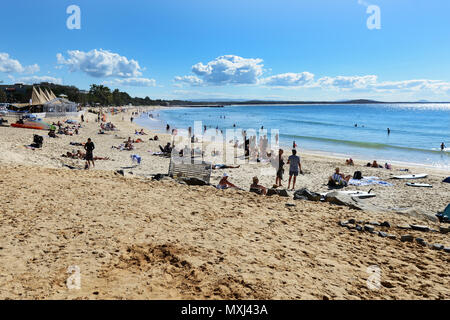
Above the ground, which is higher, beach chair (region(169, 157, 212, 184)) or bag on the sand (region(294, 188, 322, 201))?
beach chair (region(169, 157, 212, 184))

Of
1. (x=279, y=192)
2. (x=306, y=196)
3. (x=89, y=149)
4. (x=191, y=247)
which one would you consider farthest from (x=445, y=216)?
(x=89, y=149)

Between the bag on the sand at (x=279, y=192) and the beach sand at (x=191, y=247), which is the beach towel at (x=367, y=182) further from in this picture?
the beach sand at (x=191, y=247)

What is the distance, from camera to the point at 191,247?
4.61m

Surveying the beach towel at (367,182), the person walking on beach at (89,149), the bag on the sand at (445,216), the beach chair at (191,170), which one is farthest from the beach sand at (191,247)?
the beach towel at (367,182)

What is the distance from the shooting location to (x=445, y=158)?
24094 millimetres

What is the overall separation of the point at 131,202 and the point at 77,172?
394 centimetres

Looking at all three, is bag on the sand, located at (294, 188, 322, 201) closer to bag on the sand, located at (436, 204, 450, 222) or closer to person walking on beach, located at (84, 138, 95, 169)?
bag on the sand, located at (436, 204, 450, 222)

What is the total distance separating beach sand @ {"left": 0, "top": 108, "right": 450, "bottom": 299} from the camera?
3.52 metres

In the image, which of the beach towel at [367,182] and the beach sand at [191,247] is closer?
the beach sand at [191,247]

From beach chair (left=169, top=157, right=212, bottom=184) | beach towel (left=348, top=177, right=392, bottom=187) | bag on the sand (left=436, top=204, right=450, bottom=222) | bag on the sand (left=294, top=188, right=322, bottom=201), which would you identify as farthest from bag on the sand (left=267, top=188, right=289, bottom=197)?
beach towel (left=348, top=177, right=392, bottom=187)

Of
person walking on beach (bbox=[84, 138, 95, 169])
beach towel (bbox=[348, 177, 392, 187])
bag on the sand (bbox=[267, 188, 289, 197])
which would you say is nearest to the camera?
bag on the sand (bbox=[267, 188, 289, 197])

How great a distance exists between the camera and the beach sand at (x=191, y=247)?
352cm

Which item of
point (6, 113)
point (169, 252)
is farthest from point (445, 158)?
point (6, 113)

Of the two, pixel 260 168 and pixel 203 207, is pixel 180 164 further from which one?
pixel 260 168
